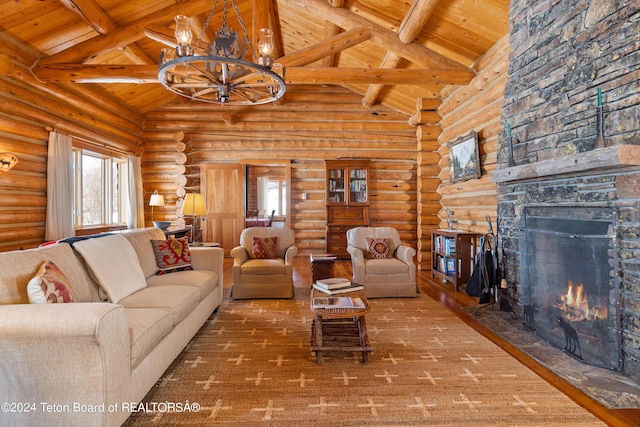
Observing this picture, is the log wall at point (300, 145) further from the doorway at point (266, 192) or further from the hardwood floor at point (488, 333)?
the doorway at point (266, 192)

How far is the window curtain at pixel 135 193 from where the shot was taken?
23.1 feet

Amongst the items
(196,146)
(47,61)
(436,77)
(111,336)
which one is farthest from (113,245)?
(196,146)

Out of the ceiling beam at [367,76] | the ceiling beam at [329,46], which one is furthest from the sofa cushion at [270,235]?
the ceiling beam at [329,46]

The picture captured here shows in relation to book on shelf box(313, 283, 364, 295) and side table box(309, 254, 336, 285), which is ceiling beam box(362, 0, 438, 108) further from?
book on shelf box(313, 283, 364, 295)

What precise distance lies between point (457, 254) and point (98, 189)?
A: 671 cm

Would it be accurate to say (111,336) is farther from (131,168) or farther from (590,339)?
(131,168)

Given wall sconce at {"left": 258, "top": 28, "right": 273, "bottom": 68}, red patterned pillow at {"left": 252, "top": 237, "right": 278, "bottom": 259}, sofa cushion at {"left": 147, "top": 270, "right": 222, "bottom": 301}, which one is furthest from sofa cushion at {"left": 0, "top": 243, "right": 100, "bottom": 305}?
red patterned pillow at {"left": 252, "top": 237, "right": 278, "bottom": 259}

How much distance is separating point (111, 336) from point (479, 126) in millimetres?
5097

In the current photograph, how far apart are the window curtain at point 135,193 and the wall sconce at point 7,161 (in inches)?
111

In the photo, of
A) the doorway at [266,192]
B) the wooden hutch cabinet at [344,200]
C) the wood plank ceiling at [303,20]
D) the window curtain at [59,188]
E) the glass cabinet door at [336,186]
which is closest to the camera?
the wood plank ceiling at [303,20]

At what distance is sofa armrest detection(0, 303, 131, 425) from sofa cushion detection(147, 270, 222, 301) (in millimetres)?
1511

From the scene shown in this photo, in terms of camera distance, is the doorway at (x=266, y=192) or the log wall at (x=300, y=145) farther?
the doorway at (x=266, y=192)

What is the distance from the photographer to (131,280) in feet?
9.55

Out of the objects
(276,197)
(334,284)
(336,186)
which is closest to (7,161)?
(334,284)
